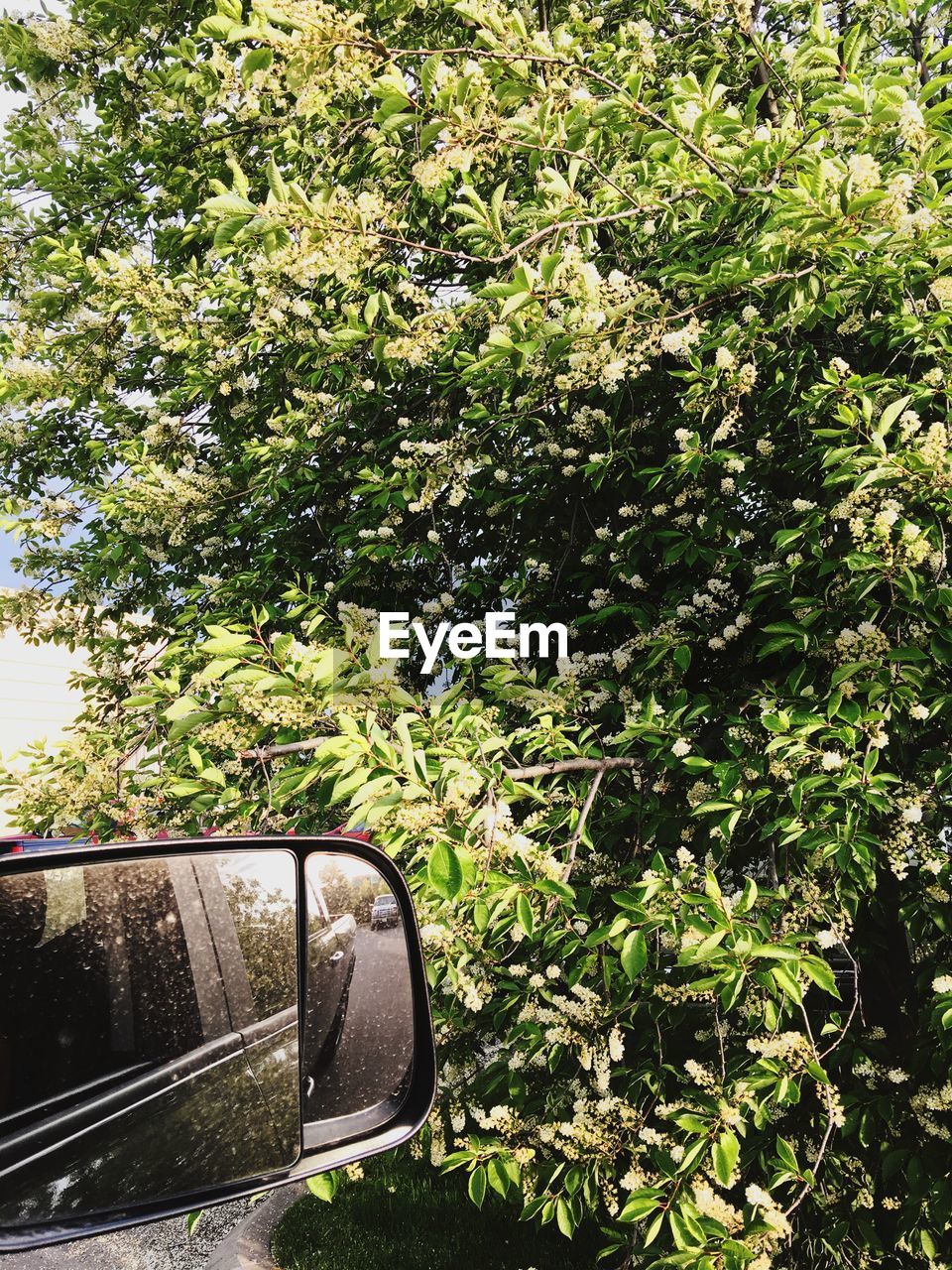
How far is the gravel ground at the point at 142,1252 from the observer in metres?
4.37

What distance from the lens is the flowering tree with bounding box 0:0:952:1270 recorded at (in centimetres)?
206

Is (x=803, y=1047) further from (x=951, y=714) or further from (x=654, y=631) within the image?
(x=654, y=631)

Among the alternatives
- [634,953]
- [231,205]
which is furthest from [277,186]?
[634,953]

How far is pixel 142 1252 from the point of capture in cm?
458

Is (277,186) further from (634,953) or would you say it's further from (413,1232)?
(413,1232)

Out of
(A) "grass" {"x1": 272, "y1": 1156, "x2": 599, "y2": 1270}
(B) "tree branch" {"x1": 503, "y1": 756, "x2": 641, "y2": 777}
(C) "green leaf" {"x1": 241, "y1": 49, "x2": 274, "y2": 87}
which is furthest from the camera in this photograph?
(A) "grass" {"x1": 272, "y1": 1156, "x2": 599, "y2": 1270}

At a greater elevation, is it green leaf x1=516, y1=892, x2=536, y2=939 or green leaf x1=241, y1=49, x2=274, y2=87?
green leaf x1=241, y1=49, x2=274, y2=87

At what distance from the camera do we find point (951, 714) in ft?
7.52

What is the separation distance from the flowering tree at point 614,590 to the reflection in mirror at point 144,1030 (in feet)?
1.32

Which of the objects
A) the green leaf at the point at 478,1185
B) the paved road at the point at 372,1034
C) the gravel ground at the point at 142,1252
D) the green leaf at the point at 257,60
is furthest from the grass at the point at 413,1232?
the green leaf at the point at 257,60

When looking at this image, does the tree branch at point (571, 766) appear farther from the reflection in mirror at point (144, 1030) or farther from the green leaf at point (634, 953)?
the reflection in mirror at point (144, 1030)

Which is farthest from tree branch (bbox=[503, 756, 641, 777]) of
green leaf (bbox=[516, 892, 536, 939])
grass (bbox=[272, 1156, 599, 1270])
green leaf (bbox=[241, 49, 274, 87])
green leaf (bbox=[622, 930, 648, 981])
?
grass (bbox=[272, 1156, 599, 1270])

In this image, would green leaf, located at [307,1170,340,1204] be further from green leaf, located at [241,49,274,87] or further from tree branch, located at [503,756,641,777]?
green leaf, located at [241,49,274,87]

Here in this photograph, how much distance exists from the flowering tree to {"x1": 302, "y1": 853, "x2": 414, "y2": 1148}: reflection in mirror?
16 cm
